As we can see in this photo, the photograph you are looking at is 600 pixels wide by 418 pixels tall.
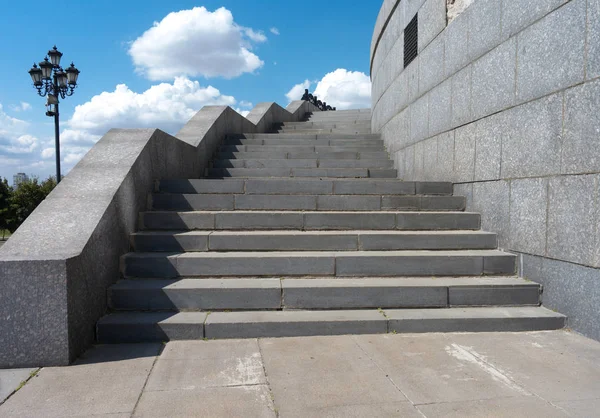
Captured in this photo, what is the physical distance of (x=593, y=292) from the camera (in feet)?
12.1

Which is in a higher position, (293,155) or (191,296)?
(293,155)

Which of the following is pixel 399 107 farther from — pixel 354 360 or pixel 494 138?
pixel 354 360

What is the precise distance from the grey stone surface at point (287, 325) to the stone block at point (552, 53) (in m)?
2.93

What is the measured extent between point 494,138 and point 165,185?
4488mm

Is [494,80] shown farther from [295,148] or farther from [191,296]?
[295,148]

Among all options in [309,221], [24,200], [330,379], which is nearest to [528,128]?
[309,221]

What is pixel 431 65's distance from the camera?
7098 mm

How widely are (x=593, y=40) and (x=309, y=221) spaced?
344cm

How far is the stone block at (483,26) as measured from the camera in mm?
5188

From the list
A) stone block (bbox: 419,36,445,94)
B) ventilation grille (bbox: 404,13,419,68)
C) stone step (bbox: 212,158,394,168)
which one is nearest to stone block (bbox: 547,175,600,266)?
stone block (bbox: 419,36,445,94)

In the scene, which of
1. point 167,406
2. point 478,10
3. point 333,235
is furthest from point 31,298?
point 478,10

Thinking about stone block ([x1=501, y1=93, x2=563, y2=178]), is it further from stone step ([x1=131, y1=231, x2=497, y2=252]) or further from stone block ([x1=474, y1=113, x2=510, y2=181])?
stone step ([x1=131, y1=231, x2=497, y2=252])

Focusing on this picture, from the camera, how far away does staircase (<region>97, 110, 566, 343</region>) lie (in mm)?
4008

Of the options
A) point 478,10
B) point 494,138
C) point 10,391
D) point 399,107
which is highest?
point 478,10
